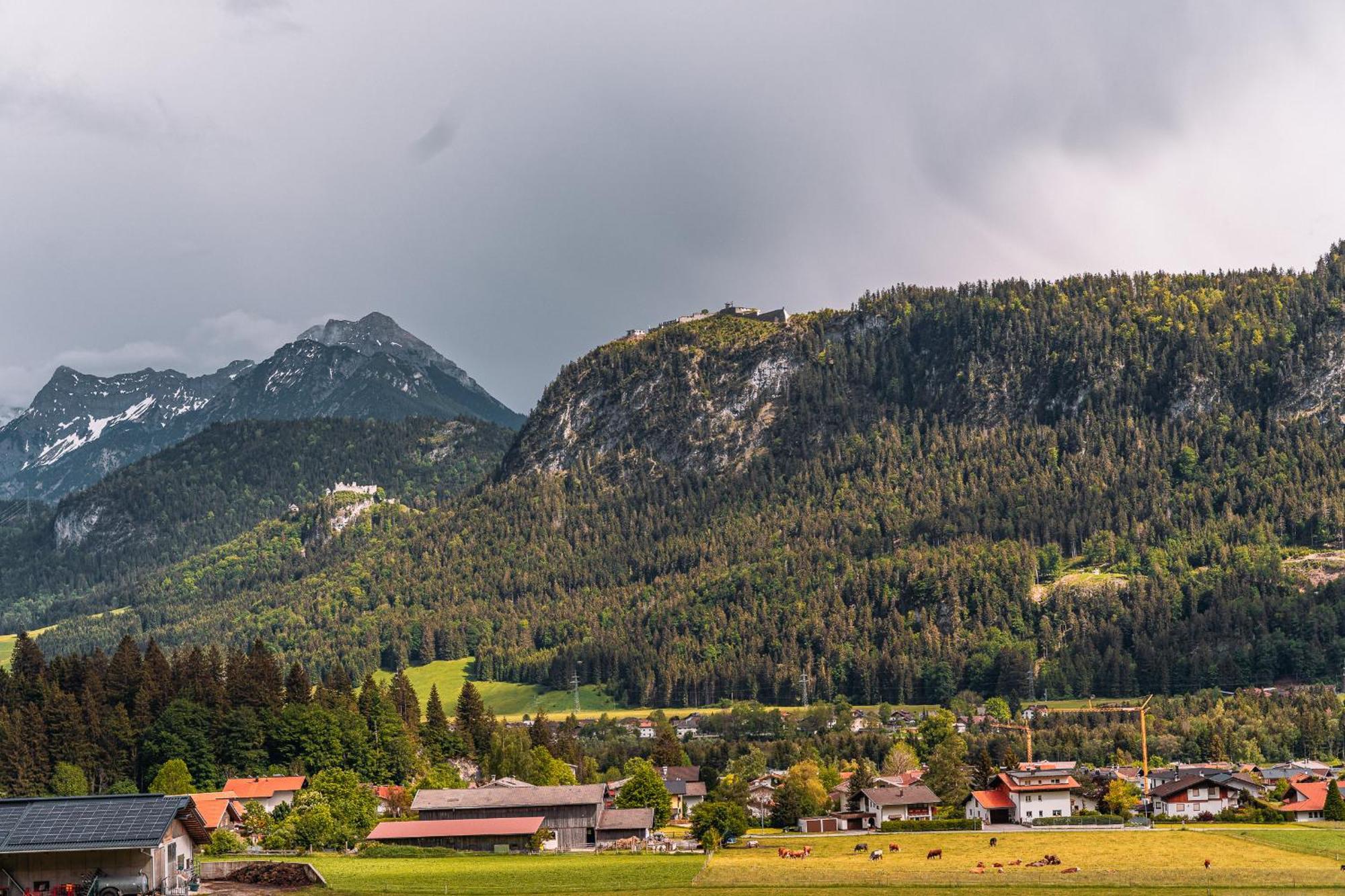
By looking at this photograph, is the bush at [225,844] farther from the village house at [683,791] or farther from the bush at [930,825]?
the village house at [683,791]

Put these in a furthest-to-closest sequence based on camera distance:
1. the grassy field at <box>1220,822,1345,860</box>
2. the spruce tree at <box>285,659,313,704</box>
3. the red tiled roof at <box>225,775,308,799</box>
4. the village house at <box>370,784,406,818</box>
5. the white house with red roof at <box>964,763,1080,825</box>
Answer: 1. the spruce tree at <box>285,659,313,704</box>
2. the white house with red roof at <box>964,763,1080,825</box>
3. the village house at <box>370,784,406,818</box>
4. the red tiled roof at <box>225,775,308,799</box>
5. the grassy field at <box>1220,822,1345,860</box>

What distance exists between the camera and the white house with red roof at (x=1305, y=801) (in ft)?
507

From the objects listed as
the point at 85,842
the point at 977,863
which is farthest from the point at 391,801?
the point at 85,842

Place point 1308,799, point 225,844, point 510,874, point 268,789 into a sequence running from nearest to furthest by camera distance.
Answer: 1. point 510,874
2. point 225,844
3. point 268,789
4. point 1308,799

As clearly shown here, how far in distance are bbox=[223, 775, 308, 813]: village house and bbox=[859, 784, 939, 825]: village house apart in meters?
56.8

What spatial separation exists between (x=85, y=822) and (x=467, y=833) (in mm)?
58359

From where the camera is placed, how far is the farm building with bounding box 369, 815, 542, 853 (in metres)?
141

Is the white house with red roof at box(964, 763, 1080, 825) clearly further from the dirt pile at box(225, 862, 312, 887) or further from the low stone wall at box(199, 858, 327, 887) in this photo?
the dirt pile at box(225, 862, 312, 887)

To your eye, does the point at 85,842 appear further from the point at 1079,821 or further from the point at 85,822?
the point at 1079,821

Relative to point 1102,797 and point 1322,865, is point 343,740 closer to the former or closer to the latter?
point 1102,797

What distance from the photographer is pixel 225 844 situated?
5123 inches

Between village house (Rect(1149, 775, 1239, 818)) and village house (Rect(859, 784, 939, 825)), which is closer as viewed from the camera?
village house (Rect(1149, 775, 1239, 818))

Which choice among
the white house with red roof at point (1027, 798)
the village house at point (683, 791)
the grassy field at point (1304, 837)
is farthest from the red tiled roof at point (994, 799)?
the village house at point (683, 791)

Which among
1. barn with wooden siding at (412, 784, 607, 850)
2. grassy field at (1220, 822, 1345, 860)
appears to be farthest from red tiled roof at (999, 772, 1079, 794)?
barn with wooden siding at (412, 784, 607, 850)
